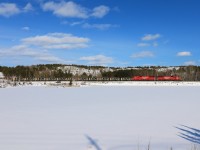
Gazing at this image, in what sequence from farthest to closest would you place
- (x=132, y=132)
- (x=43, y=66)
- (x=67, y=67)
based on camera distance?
(x=67, y=67), (x=43, y=66), (x=132, y=132)

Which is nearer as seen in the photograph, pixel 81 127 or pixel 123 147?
pixel 123 147

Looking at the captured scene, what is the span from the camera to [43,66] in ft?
516

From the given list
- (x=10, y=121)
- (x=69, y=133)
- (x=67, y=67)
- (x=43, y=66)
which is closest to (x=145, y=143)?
(x=69, y=133)

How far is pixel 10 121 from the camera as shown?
11.1m

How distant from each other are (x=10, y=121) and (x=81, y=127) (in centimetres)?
283

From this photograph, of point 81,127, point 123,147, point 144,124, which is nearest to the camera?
point 123,147

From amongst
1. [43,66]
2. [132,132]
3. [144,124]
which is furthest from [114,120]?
[43,66]

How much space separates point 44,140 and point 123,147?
214 centimetres

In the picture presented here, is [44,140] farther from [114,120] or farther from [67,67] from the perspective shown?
[67,67]

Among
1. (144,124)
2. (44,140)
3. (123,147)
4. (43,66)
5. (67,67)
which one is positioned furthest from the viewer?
(67,67)

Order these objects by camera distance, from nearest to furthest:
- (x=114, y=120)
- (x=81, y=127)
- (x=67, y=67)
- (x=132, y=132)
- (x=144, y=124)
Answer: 1. (x=132, y=132)
2. (x=81, y=127)
3. (x=144, y=124)
4. (x=114, y=120)
5. (x=67, y=67)

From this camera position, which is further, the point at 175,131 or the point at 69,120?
the point at 69,120

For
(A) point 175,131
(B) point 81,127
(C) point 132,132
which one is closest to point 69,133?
(B) point 81,127

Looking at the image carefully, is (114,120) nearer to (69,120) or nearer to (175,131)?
(69,120)
